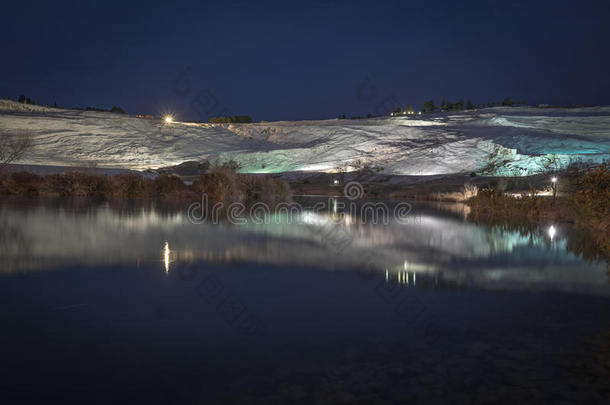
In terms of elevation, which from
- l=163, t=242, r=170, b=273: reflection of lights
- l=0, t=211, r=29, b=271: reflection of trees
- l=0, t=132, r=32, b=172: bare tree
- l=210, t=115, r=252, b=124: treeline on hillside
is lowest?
l=163, t=242, r=170, b=273: reflection of lights

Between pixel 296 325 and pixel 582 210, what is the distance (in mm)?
10722

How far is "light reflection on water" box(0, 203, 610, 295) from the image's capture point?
22.6ft

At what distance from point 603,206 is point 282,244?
7.68 metres

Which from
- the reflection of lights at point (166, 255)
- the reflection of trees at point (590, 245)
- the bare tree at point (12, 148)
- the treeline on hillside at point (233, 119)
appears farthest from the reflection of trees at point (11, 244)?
the treeline on hillside at point (233, 119)

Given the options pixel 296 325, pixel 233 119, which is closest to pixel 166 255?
pixel 296 325

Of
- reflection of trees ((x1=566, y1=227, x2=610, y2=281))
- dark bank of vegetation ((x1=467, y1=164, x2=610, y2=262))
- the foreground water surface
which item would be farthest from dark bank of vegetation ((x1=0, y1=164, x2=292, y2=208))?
the foreground water surface

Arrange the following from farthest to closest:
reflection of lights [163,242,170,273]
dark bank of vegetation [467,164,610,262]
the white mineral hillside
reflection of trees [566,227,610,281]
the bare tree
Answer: the white mineral hillside
the bare tree
dark bank of vegetation [467,164,610,262]
reflection of trees [566,227,610,281]
reflection of lights [163,242,170,273]

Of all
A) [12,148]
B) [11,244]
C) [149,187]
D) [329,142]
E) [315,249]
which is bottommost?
[315,249]

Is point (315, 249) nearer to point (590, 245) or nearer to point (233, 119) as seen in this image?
point (590, 245)

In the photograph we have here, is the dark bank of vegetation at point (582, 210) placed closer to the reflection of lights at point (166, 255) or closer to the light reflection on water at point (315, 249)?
the light reflection on water at point (315, 249)

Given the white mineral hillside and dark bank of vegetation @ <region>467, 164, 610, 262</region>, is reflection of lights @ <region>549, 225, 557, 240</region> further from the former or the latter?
the white mineral hillside

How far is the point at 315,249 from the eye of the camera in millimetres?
9086

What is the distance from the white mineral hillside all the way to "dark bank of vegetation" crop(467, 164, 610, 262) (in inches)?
919

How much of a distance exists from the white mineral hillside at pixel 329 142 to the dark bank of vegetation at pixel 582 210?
76.6 ft
